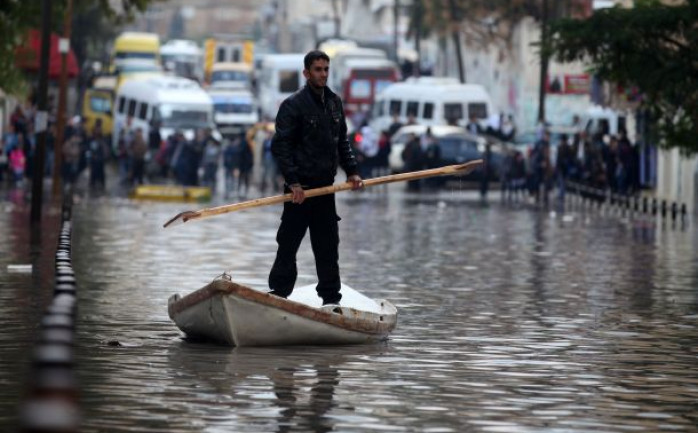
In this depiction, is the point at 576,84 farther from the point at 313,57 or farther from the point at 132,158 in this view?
the point at 313,57

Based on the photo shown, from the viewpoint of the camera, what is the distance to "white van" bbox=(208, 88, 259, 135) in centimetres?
8924

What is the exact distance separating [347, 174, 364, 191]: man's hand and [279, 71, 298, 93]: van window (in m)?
72.6

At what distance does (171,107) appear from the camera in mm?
70438

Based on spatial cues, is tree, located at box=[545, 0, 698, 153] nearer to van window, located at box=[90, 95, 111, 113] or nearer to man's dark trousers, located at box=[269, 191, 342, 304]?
man's dark trousers, located at box=[269, 191, 342, 304]

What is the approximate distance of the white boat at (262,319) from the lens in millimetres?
14828

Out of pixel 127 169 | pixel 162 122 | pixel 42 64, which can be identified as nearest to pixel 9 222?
pixel 42 64

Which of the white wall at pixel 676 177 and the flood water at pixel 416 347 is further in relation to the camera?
the white wall at pixel 676 177

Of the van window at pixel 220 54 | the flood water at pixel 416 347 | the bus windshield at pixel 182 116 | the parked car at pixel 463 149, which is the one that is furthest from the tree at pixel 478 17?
the flood water at pixel 416 347

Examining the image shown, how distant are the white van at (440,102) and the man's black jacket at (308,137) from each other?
5399cm

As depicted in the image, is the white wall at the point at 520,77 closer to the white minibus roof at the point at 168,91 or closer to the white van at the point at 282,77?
the white van at the point at 282,77

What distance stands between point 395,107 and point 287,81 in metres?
15.9

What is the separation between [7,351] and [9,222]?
20.3m

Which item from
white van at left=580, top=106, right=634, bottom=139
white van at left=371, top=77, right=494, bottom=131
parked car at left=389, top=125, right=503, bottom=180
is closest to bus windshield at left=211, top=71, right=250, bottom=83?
white van at left=371, top=77, right=494, bottom=131

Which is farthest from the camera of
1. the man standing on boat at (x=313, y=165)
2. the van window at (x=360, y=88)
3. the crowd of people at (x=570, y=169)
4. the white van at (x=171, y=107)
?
the van window at (x=360, y=88)
